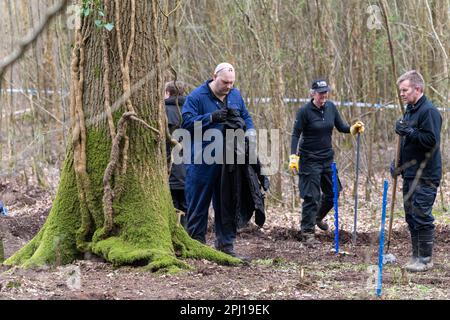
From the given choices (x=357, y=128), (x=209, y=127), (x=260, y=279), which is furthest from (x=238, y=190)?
(x=357, y=128)

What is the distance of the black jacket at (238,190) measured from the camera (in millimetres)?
7711

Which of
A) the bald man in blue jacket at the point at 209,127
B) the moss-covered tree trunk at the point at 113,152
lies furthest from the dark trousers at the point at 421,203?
the moss-covered tree trunk at the point at 113,152

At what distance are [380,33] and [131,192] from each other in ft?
39.9

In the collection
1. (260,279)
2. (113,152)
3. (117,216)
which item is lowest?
(260,279)

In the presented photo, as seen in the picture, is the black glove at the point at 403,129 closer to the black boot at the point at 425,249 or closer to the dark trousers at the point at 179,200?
the black boot at the point at 425,249

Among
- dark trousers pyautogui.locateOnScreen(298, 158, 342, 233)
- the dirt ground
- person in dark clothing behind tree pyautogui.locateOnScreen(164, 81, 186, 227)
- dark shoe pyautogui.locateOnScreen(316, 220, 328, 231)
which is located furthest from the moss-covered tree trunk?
dark shoe pyautogui.locateOnScreen(316, 220, 328, 231)

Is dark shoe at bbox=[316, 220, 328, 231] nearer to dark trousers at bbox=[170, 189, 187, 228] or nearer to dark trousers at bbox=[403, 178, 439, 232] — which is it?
dark trousers at bbox=[170, 189, 187, 228]

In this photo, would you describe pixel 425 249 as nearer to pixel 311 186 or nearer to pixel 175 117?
pixel 311 186

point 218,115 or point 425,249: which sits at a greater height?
point 218,115

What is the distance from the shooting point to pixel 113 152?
21.8 ft

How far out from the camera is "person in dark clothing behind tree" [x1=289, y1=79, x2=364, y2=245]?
9547 mm

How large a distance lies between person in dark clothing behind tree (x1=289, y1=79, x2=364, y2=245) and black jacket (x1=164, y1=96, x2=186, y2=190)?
151 centimetres

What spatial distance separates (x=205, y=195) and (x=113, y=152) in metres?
1.51

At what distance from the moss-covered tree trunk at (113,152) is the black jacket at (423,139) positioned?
2.50 metres
